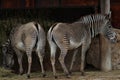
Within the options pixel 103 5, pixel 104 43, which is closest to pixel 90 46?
pixel 104 43

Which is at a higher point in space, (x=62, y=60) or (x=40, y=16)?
(x=40, y=16)

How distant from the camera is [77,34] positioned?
11.4 m

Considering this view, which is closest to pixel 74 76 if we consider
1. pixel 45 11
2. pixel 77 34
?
pixel 77 34

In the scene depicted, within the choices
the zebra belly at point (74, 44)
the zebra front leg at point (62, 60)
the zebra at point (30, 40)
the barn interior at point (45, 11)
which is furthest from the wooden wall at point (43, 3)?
the zebra front leg at point (62, 60)

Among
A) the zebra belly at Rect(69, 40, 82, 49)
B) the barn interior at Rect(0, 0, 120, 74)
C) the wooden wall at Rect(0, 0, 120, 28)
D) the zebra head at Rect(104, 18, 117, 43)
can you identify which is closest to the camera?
the zebra belly at Rect(69, 40, 82, 49)

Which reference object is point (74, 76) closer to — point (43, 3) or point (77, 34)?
point (77, 34)

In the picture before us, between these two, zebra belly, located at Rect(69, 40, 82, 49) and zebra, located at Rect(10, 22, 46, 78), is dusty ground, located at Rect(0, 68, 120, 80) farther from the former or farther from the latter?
zebra belly, located at Rect(69, 40, 82, 49)

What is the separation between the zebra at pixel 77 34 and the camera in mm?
10953

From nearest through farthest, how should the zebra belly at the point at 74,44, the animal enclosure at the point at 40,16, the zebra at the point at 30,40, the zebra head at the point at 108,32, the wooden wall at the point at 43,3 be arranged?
the zebra at the point at 30,40 < the zebra belly at the point at 74,44 < the zebra head at the point at 108,32 < the animal enclosure at the point at 40,16 < the wooden wall at the point at 43,3

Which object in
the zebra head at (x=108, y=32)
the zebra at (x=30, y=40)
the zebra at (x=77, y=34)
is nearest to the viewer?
the zebra at (x=77, y=34)

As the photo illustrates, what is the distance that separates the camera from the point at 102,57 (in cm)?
1237

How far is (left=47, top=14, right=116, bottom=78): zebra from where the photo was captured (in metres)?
11.0

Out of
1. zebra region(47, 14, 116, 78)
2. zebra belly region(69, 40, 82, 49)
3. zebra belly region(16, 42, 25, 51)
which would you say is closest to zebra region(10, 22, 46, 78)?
zebra belly region(16, 42, 25, 51)

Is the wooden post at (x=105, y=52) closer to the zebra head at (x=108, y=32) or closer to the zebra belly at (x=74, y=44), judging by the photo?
the zebra head at (x=108, y=32)
